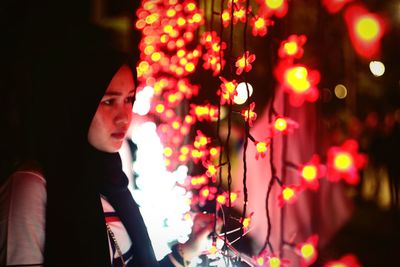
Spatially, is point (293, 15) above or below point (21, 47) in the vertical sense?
above

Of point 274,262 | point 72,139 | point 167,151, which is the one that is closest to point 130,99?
point 72,139

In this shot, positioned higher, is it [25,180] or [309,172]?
[25,180]

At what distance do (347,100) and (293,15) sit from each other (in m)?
4.16

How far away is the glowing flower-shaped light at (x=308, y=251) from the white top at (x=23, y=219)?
6.73 ft

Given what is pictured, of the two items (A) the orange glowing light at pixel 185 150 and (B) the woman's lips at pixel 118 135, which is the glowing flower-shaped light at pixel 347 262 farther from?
(B) the woman's lips at pixel 118 135

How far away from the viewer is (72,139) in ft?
5.01

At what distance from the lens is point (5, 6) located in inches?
88.7

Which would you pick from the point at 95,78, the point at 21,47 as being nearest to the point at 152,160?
the point at 21,47

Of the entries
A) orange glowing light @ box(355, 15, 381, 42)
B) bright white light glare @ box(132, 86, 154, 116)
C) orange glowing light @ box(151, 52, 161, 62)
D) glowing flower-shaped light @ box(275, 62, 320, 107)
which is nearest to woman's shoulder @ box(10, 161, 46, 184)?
glowing flower-shaped light @ box(275, 62, 320, 107)

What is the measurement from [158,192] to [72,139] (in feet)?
5.76

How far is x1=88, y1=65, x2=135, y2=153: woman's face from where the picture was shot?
162cm

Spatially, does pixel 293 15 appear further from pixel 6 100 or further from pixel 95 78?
pixel 6 100

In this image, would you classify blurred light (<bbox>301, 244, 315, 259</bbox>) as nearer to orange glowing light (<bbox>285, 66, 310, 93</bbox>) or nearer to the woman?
orange glowing light (<bbox>285, 66, 310, 93</bbox>)

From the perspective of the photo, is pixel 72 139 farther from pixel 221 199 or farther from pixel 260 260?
pixel 260 260
